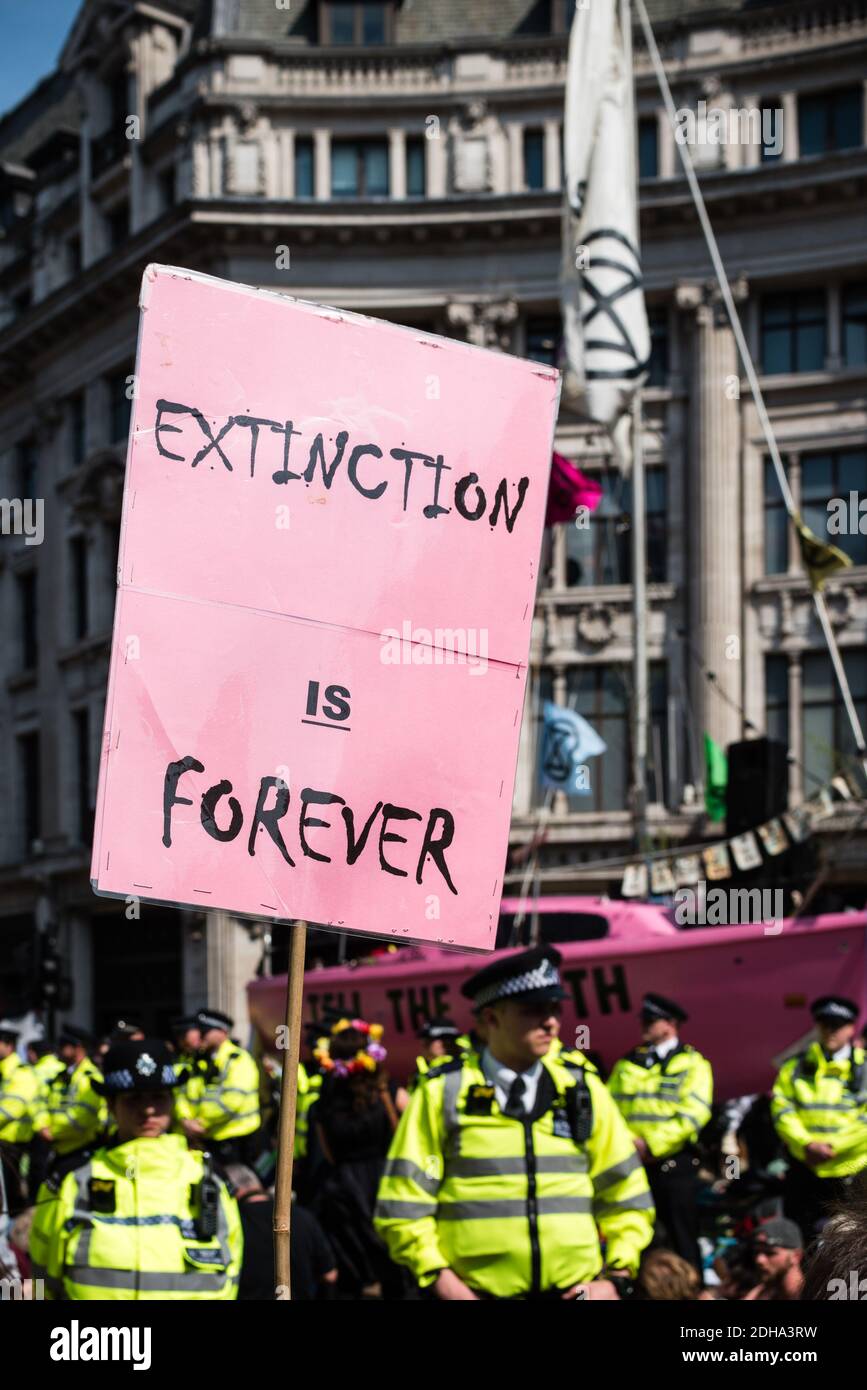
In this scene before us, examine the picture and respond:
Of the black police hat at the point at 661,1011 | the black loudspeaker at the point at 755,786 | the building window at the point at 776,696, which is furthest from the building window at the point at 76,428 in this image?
the black police hat at the point at 661,1011

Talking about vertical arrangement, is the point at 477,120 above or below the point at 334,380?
above

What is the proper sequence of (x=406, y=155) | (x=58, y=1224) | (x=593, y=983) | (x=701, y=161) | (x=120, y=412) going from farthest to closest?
(x=120, y=412), (x=406, y=155), (x=701, y=161), (x=593, y=983), (x=58, y=1224)

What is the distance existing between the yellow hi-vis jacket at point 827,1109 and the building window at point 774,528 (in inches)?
855

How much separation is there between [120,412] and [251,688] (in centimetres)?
3524

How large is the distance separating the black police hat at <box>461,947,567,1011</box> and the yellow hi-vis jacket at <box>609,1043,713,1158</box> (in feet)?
15.7

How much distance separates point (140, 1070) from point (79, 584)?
35.1 metres

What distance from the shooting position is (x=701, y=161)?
31031mm

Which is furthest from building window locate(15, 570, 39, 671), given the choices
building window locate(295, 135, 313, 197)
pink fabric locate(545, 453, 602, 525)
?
pink fabric locate(545, 453, 602, 525)

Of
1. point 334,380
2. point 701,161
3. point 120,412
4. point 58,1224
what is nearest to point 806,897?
point 58,1224
